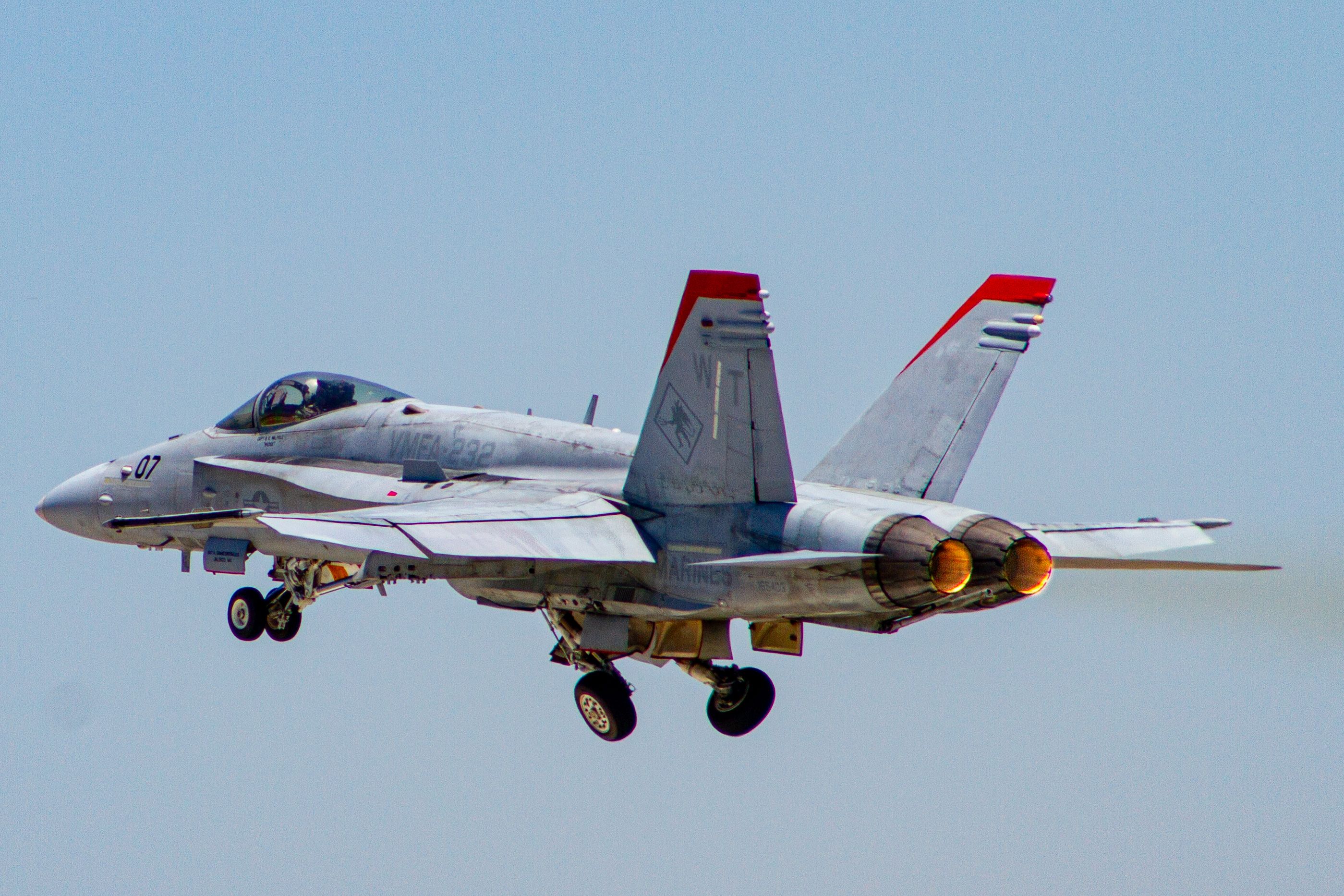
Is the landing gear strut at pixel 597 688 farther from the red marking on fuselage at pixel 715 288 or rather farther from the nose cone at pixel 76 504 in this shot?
the nose cone at pixel 76 504

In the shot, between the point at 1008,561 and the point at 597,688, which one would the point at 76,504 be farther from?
the point at 1008,561

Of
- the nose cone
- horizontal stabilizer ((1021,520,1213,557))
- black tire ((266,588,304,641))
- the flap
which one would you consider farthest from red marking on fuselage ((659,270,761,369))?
the nose cone

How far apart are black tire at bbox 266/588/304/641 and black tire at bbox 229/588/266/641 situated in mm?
52

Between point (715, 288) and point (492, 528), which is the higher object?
point (715, 288)

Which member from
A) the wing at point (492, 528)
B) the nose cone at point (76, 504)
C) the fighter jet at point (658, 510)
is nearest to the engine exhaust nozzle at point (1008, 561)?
the fighter jet at point (658, 510)

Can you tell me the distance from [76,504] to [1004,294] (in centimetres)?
1149

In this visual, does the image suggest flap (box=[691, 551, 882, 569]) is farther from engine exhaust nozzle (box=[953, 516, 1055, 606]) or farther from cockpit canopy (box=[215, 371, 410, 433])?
cockpit canopy (box=[215, 371, 410, 433])

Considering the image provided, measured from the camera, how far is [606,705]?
1764 centimetres

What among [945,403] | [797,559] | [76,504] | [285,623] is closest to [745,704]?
[945,403]

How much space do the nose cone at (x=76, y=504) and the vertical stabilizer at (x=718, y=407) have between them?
27.5ft

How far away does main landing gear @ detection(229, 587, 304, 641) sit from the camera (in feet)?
65.9

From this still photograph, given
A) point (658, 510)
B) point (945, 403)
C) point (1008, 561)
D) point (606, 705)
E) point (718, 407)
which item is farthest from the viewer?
point (606, 705)

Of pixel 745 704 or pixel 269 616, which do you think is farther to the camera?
pixel 269 616

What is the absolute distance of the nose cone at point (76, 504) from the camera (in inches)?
824
